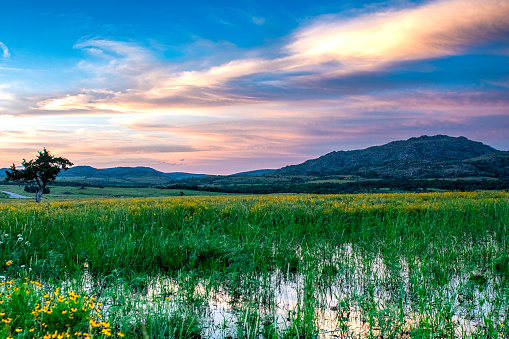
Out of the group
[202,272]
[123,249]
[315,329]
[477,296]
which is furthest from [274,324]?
[123,249]

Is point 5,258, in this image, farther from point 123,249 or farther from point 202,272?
point 202,272

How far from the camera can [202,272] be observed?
20.8ft

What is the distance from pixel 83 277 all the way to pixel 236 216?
726 cm

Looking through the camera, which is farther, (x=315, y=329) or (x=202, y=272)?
(x=202, y=272)

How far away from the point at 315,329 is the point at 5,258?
6634mm

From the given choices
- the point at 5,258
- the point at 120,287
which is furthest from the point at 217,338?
the point at 5,258

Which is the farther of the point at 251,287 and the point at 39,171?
the point at 39,171

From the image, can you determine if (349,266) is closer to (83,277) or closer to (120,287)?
(120,287)

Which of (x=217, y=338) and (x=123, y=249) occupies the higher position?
(x=123, y=249)

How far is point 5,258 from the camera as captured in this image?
6.72 meters

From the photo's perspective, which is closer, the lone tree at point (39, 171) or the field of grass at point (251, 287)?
the field of grass at point (251, 287)

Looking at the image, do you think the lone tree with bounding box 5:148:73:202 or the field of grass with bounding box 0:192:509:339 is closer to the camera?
the field of grass with bounding box 0:192:509:339

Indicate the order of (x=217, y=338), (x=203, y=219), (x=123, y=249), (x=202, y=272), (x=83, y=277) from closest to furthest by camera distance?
(x=217, y=338) → (x=83, y=277) → (x=202, y=272) → (x=123, y=249) → (x=203, y=219)

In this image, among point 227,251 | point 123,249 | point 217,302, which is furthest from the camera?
point 227,251
